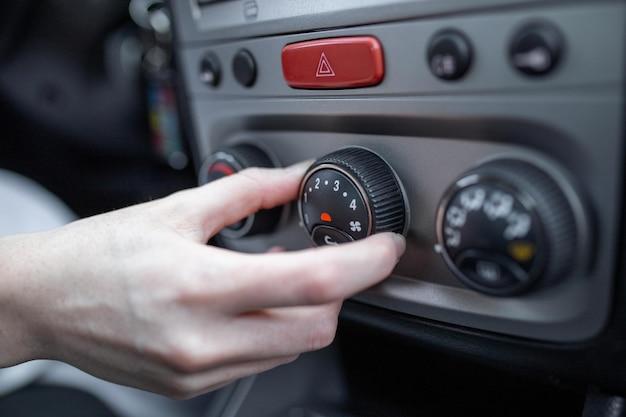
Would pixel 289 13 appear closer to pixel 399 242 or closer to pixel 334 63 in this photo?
pixel 334 63

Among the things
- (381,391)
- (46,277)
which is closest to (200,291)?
(46,277)

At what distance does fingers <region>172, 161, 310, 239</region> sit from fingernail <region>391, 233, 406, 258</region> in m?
0.11

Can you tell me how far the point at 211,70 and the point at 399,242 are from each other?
27cm

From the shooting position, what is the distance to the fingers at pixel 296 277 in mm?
382

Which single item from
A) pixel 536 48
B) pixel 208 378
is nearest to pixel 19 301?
pixel 208 378

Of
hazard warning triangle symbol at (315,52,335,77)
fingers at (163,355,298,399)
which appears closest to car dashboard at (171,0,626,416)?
hazard warning triangle symbol at (315,52,335,77)

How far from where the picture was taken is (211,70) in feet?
1.97

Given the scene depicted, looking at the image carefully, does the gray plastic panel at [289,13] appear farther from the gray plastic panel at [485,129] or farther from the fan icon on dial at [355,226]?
the fan icon on dial at [355,226]

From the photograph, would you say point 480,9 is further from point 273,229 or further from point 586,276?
point 273,229

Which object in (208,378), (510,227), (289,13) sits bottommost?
(208,378)

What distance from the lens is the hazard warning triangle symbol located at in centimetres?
48

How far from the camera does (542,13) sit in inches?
14.1

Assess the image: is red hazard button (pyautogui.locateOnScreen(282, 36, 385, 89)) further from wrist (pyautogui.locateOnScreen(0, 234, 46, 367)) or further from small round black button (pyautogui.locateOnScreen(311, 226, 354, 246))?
wrist (pyautogui.locateOnScreen(0, 234, 46, 367))

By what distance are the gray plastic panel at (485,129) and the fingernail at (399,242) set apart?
Result: 0.02 meters
